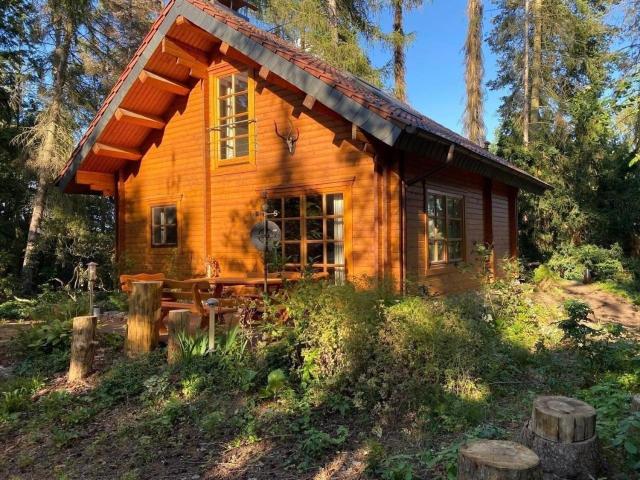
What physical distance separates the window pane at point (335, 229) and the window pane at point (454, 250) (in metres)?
2.43

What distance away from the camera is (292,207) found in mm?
8641

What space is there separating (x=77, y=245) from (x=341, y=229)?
11.4m

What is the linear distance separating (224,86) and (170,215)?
3.05 meters

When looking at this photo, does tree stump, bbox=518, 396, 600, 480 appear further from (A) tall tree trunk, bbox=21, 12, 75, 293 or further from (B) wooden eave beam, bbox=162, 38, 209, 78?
(A) tall tree trunk, bbox=21, 12, 75, 293

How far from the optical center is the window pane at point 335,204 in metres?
8.02

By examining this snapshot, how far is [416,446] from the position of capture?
3760mm

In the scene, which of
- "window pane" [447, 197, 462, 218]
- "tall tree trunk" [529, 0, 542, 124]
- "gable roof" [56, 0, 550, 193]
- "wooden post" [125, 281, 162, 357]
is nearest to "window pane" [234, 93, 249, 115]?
"gable roof" [56, 0, 550, 193]

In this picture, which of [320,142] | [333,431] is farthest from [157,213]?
[333,431]

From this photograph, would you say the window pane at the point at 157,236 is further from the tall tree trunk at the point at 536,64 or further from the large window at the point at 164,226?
the tall tree trunk at the point at 536,64

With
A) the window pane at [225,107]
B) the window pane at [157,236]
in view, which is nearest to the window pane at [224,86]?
the window pane at [225,107]

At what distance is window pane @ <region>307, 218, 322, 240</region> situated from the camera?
8.27 meters

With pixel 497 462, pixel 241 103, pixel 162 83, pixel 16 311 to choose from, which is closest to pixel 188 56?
pixel 162 83

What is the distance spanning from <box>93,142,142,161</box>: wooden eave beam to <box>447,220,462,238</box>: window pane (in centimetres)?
707

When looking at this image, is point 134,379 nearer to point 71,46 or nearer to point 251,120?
point 251,120
